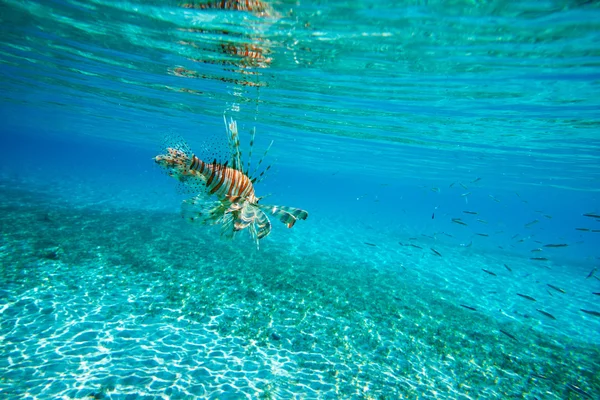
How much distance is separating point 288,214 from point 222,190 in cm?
119

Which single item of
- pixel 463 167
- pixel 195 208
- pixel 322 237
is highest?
pixel 463 167

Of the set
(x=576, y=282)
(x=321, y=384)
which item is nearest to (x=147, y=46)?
(x=321, y=384)

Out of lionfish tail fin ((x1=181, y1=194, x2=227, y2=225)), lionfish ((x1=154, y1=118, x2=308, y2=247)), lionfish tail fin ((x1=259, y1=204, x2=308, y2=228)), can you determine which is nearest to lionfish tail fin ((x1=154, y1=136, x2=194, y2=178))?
lionfish ((x1=154, y1=118, x2=308, y2=247))

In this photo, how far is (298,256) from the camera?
50.5ft

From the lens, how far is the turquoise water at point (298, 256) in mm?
6586

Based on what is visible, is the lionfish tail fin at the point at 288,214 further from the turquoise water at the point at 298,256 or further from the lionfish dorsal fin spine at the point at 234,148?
the turquoise water at the point at 298,256

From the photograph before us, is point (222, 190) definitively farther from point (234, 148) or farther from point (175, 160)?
point (175, 160)

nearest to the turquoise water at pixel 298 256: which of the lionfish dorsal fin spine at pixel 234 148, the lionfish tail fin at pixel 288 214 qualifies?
the lionfish dorsal fin spine at pixel 234 148

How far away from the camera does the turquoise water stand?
6.59 metres

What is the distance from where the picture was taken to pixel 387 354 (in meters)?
7.73

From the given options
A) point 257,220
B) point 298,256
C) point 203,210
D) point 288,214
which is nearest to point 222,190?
point 203,210

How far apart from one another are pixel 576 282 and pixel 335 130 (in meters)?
19.4

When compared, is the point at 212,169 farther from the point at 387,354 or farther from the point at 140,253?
the point at 140,253

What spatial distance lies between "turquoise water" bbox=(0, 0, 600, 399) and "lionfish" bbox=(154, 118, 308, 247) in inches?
48.1
